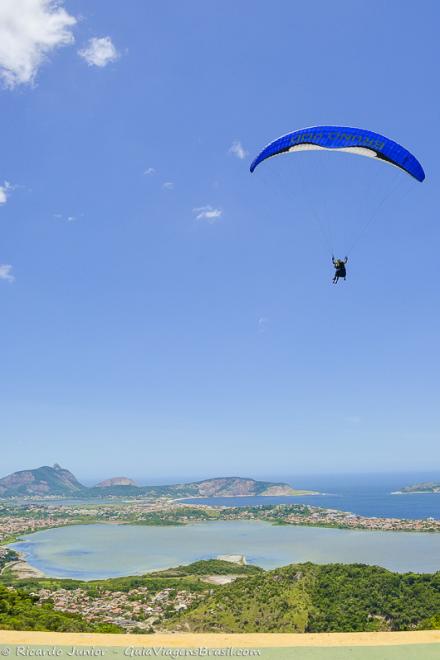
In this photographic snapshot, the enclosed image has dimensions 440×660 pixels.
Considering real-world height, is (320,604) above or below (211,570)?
above

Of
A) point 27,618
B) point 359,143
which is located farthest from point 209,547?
point 359,143

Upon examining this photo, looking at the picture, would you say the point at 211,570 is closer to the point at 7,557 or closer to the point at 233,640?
the point at 7,557

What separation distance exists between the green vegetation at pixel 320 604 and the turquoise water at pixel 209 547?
1972 cm

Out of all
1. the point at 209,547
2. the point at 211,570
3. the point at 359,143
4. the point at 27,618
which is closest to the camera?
the point at 359,143

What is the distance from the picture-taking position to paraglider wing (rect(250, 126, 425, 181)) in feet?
34.8

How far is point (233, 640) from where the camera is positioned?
5.92 metres

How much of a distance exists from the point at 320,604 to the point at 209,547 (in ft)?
137

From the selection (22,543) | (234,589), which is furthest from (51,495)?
(234,589)

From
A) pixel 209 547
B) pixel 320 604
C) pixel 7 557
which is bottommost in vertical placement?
pixel 209 547

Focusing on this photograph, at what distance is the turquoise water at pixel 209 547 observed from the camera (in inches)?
2078

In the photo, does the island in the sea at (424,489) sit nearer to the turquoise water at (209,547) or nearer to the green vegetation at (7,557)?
the turquoise water at (209,547)

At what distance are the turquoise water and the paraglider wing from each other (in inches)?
1872

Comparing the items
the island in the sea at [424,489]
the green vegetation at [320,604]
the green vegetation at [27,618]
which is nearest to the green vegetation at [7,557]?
the green vegetation at [320,604]

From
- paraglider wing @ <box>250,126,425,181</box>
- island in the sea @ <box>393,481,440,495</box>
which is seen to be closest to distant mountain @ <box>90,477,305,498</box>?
island in the sea @ <box>393,481,440,495</box>
